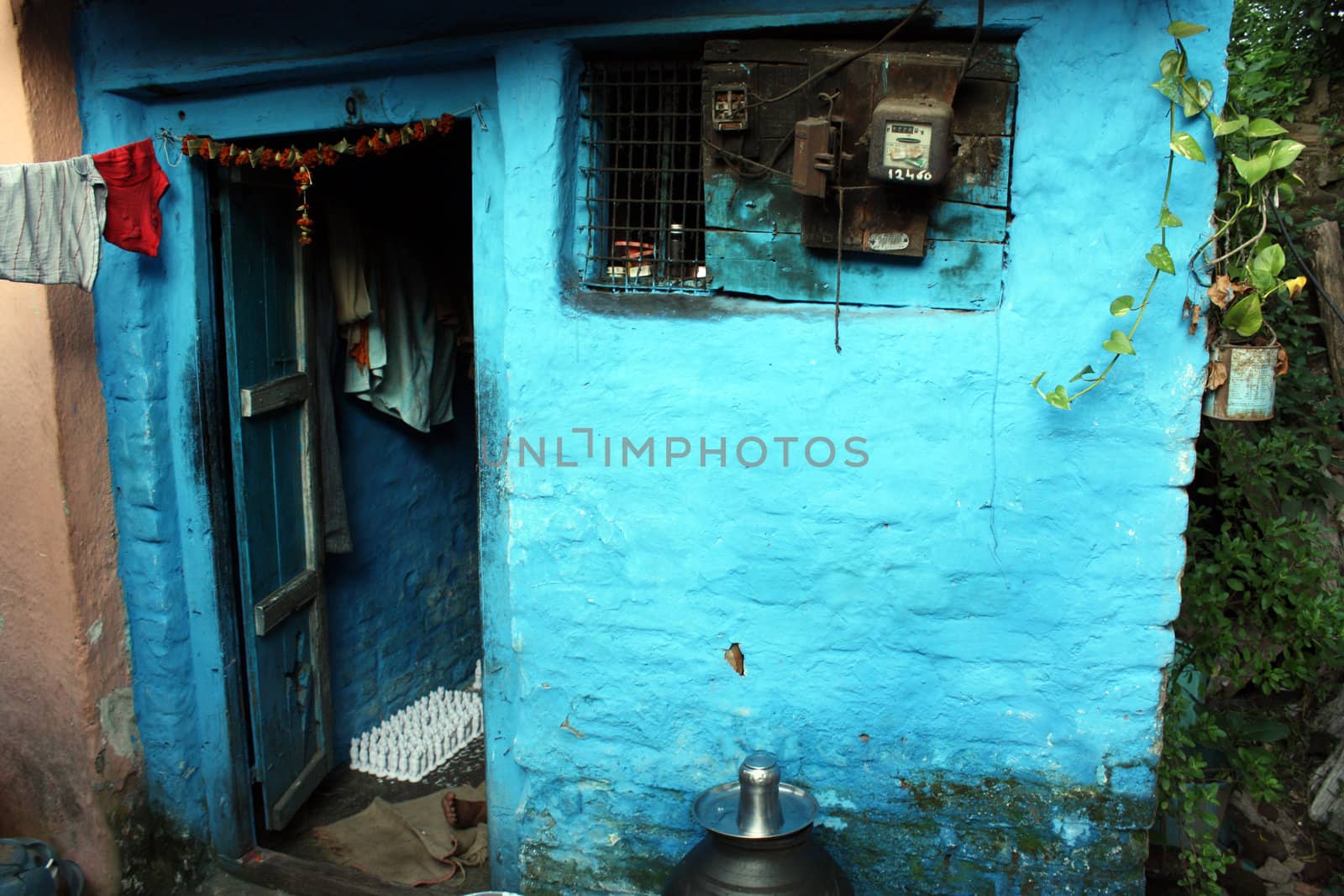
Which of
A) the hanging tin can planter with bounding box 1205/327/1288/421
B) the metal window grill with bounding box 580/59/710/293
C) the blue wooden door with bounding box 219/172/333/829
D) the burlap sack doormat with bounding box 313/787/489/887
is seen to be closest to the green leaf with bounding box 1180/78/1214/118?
the hanging tin can planter with bounding box 1205/327/1288/421

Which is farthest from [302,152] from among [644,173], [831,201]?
[831,201]

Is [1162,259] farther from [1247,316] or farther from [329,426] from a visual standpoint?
[329,426]

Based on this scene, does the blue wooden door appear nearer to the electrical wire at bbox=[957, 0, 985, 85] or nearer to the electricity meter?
the electricity meter

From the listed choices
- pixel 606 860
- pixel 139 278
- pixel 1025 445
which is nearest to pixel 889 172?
pixel 1025 445

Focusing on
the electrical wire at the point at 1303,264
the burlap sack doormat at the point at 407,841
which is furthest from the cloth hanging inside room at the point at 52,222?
the electrical wire at the point at 1303,264

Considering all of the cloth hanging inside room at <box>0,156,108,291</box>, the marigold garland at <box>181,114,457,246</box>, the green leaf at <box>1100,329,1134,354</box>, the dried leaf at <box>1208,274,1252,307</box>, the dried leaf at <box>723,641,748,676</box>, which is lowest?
the dried leaf at <box>723,641,748,676</box>

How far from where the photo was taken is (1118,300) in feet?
8.18

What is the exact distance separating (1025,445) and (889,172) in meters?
0.83

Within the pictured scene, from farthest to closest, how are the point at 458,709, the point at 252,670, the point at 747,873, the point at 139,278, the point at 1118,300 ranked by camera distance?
the point at 458,709 → the point at 252,670 → the point at 139,278 → the point at 747,873 → the point at 1118,300

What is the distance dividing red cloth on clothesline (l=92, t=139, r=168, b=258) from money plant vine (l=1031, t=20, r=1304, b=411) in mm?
2945

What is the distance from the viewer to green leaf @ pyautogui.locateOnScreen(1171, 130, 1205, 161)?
2400mm

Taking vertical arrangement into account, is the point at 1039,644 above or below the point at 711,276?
below

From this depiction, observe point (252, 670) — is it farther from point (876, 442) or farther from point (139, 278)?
point (876, 442)

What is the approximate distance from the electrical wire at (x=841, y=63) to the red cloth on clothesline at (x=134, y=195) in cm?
211
